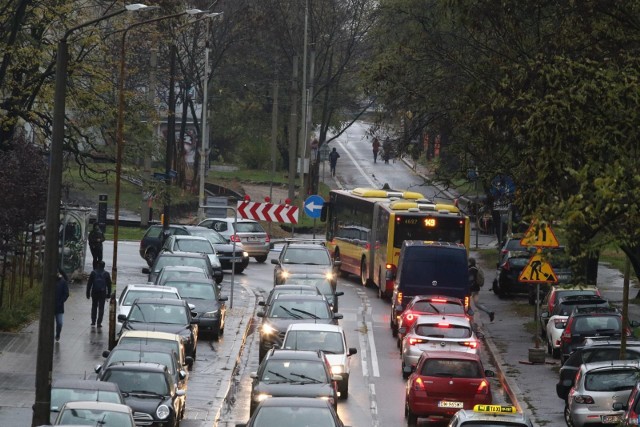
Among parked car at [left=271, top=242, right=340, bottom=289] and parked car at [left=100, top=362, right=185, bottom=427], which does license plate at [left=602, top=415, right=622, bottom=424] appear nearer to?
parked car at [left=100, top=362, right=185, bottom=427]

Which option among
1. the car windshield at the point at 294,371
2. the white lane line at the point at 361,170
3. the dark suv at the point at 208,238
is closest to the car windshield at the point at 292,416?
the car windshield at the point at 294,371

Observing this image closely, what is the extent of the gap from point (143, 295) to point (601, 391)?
535 inches

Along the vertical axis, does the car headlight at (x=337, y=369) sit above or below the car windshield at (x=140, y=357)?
below

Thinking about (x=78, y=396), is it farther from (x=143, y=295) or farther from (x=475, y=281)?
(x=475, y=281)

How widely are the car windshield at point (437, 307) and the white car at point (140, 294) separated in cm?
575

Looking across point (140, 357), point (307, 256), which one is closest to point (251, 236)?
point (307, 256)

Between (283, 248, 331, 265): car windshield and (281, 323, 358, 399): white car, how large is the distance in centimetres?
1325

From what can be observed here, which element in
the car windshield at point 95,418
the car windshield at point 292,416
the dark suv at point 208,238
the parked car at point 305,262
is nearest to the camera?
the car windshield at point 292,416

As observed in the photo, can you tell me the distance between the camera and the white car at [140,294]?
33.7 meters

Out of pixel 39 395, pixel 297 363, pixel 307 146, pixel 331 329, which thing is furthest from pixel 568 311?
pixel 307 146

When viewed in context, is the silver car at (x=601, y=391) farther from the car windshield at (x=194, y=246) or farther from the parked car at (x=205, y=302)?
the car windshield at (x=194, y=246)

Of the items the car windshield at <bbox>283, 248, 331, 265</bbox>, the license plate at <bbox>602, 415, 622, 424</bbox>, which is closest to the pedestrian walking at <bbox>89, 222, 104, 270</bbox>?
the car windshield at <bbox>283, 248, 331, 265</bbox>

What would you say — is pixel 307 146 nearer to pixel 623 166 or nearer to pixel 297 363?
pixel 297 363

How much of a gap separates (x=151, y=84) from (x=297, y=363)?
35.2m
